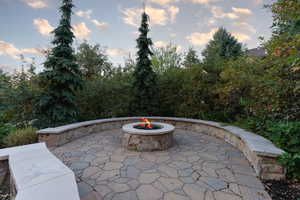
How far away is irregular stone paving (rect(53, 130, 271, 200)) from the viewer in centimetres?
202

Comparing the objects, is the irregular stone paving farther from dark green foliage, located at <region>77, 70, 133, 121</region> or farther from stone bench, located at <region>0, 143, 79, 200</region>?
dark green foliage, located at <region>77, 70, 133, 121</region>

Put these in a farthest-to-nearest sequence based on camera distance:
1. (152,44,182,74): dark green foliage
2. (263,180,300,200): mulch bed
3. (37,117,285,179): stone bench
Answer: (152,44,182,74): dark green foliage < (37,117,285,179): stone bench < (263,180,300,200): mulch bed

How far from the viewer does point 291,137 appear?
268 cm

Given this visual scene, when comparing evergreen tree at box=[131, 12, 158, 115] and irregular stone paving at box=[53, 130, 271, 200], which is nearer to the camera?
irregular stone paving at box=[53, 130, 271, 200]

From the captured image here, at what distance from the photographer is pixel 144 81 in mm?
6801

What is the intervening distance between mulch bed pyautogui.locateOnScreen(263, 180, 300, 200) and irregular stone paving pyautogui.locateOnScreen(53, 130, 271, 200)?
0.44ft

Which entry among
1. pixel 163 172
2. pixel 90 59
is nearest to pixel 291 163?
pixel 163 172

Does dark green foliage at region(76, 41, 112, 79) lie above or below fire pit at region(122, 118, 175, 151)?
above

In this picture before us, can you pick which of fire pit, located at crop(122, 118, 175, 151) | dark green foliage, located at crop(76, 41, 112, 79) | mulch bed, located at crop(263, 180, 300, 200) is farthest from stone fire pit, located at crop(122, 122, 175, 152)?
dark green foliage, located at crop(76, 41, 112, 79)

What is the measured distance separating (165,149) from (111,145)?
161 centimetres

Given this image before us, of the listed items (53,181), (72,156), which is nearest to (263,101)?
(53,181)

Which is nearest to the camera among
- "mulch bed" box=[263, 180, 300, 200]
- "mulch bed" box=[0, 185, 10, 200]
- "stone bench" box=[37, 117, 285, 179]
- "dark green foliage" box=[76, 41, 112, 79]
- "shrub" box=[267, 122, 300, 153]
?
"mulch bed" box=[0, 185, 10, 200]

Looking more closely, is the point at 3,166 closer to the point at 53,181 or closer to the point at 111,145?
the point at 53,181

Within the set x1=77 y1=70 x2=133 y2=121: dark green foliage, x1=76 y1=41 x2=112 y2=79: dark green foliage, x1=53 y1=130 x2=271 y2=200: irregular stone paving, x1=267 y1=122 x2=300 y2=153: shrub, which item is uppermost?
x1=76 y1=41 x2=112 y2=79: dark green foliage
